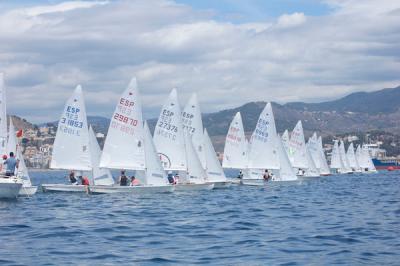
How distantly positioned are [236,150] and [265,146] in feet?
12.3

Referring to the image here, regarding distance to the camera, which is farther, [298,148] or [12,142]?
[298,148]

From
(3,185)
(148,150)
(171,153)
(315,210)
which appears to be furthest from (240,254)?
(171,153)

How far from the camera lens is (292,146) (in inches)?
3440

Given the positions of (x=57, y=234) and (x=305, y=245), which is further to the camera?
(x=57, y=234)

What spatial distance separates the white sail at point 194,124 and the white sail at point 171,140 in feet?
14.5

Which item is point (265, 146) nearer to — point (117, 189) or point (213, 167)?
point (213, 167)

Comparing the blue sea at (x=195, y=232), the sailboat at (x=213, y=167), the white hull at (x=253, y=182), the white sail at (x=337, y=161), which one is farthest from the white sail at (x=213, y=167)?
the white sail at (x=337, y=161)

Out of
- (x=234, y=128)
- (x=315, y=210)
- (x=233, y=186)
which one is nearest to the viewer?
(x=315, y=210)

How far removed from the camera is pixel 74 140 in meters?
47.7

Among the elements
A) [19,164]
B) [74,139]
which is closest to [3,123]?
[19,164]

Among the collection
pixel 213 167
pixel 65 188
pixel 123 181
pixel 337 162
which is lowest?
pixel 65 188

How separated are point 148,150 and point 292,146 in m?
43.5

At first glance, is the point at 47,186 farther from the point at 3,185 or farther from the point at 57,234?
the point at 57,234

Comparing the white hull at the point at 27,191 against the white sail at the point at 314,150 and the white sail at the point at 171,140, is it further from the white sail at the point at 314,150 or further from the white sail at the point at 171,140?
the white sail at the point at 314,150
